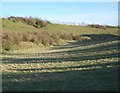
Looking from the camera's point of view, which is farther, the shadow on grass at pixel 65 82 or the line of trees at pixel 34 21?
the line of trees at pixel 34 21

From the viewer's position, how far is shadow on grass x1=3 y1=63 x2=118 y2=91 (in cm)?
1244

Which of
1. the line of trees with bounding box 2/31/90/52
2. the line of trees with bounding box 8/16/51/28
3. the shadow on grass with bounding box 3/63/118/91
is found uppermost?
the line of trees with bounding box 8/16/51/28

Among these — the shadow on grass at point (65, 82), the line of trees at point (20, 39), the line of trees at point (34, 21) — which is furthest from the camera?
the line of trees at point (34, 21)

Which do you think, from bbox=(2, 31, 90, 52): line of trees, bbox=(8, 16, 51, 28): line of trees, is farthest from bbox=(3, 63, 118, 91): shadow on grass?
bbox=(8, 16, 51, 28): line of trees

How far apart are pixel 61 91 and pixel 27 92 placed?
3.70ft

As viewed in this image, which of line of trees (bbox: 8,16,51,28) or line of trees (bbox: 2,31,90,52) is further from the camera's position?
line of trees (bbox: 8,16,51,28)

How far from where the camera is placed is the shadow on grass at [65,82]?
40.8 ft

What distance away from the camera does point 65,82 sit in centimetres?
1400

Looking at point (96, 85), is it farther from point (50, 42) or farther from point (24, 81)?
point (50, 42)

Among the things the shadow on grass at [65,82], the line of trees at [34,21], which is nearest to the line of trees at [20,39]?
the shadow on grass at [65,82]

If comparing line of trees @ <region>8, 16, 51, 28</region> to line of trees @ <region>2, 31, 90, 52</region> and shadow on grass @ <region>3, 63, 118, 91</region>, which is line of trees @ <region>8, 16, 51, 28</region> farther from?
shadow on grass @ <region>3, 63, 118, 91</region>

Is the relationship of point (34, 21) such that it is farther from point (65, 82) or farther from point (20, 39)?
point (65, 82)

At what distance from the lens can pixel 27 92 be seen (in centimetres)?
1204

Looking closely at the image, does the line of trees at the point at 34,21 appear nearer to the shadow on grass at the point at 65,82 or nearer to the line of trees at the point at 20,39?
the line of trees at the point at 20,39
